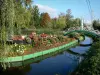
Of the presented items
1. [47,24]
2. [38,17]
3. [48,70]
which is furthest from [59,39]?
[38,17]

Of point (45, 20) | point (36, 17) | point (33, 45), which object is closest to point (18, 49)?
point (33, 45)

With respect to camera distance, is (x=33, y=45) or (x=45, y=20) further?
(x=45, y=20)

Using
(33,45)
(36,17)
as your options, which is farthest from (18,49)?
(36,17)

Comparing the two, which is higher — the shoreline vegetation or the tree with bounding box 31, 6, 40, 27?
the tree with bounding box 31, 6, 40, 27

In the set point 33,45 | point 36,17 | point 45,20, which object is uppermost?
Result: point 36,17

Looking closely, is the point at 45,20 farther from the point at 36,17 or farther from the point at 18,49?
the point at 18,49

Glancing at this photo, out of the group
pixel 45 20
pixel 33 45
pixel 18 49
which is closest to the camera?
pixel 18 49

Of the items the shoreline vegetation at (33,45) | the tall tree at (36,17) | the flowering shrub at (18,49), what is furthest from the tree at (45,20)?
the flowering shrub at (18,49)

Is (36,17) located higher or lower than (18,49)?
higher

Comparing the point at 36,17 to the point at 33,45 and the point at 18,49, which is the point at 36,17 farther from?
the point at 18,49

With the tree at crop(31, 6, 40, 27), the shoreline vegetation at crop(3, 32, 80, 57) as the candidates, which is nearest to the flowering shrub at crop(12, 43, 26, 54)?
the shoreline vegetation at crop(3, 32, 80, 57)

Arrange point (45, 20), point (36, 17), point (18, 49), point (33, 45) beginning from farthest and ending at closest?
1. point (36, 17)
2. point (45, 20)
3. point (33, 45)
4. point (18, 49)

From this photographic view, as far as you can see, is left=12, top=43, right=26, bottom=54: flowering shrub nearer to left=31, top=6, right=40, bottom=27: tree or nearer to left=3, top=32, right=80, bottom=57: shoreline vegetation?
left=3, top=32, right=80, bottom=57: shoreline vegetation

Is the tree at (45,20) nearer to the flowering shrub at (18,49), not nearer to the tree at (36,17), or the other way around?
the tree at (36,17)
